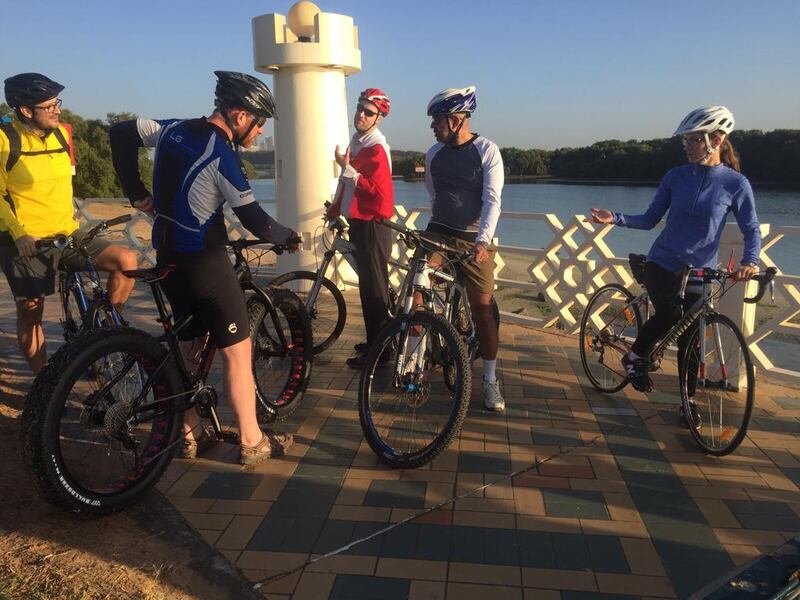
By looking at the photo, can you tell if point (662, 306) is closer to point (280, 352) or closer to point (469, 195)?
point (469, 195)

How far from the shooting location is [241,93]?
9.66 feet

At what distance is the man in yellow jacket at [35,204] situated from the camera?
368 centimetres

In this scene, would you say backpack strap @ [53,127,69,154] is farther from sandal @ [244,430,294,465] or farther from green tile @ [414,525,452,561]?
green tile @ [414,525,452,561]

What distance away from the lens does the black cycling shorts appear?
3001 millimetres

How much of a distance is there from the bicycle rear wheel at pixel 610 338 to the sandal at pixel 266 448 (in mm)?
2225

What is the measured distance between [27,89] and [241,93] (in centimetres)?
156

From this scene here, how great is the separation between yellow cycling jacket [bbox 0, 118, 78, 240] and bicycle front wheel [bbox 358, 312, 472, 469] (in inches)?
84.8

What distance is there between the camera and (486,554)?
8.41ft

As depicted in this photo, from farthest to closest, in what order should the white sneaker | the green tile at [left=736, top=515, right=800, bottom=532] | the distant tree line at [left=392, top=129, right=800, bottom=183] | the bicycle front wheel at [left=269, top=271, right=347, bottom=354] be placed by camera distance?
the distant tree line at [left=392, top=129, right=800, bottom=183], the bicycle front wheel at [left=269, top=271, right=347, bottom=354], the white sneaker, the green tile at [left=736, top=515, right=800, bottom=532]

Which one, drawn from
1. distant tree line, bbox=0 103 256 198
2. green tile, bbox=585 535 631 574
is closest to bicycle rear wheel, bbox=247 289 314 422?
green tile, bbox=585 535 631 574

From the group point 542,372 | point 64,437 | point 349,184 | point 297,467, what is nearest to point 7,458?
point 64,437

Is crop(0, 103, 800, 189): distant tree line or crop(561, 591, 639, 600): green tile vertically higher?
crop(0, 103, 800, 189): distant tree line

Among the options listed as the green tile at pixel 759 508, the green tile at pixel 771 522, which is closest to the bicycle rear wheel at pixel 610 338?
the green tile at pixel 759 508

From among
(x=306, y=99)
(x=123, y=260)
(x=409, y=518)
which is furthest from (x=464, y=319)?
(x=306, y=99)
